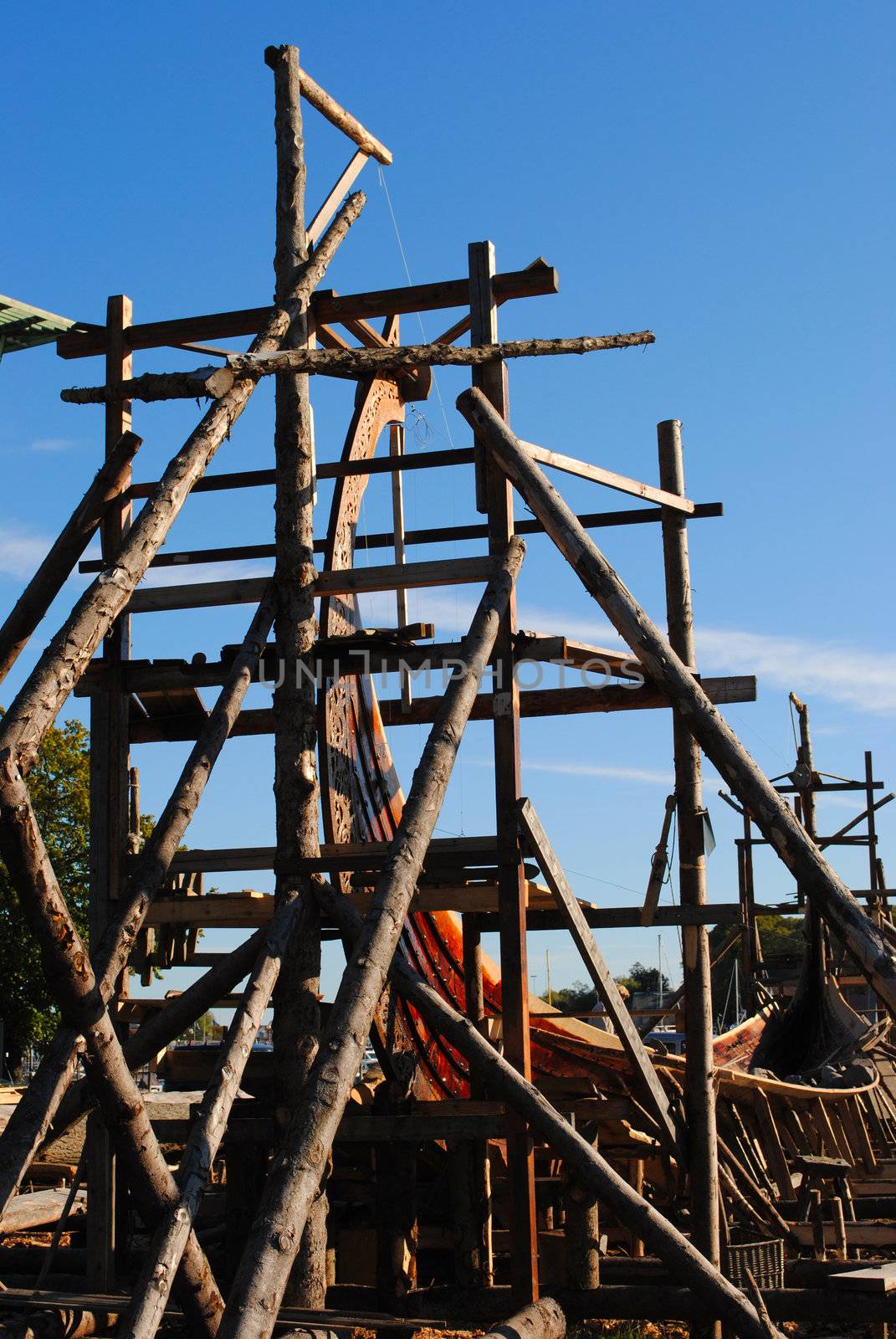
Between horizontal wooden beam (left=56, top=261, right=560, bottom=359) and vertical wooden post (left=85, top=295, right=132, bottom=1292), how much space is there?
19 cm

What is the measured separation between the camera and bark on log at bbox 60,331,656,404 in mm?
8000

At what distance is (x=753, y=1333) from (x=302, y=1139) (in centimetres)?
236

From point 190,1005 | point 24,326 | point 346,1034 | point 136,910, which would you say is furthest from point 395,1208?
point 24,326

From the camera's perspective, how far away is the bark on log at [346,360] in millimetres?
8000

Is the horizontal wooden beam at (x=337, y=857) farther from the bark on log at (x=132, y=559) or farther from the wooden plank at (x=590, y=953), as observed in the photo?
the bark on log at (x=132, y=559)

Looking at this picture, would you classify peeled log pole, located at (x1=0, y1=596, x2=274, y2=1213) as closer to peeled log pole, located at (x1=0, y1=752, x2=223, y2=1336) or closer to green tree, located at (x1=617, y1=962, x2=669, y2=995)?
peeled log pole, located at (x1=0, y1=752, x2=223, y2=1336)

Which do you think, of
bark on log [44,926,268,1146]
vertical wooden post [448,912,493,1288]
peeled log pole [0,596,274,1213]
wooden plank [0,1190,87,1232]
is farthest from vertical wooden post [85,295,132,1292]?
wooden plank [0,1190,87,1232]

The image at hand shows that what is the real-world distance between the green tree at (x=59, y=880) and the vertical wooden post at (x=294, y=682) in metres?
20.5

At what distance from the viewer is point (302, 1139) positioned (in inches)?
246

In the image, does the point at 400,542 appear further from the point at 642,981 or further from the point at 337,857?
the point at 642,981

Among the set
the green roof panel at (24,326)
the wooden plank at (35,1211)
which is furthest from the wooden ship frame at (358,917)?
the green roof panel at (24,326)

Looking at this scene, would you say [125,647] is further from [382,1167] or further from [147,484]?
[382,1167]

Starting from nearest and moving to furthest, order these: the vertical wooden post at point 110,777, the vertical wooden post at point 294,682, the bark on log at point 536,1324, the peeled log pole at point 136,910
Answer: the bark on log at point 536,1324 → the peeled log pole at point 136,910 → the vertical wooden post at point 294,682 → the vertical wooden post at point 110,777

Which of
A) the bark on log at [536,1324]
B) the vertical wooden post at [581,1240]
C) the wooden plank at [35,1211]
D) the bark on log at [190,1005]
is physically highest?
the bark on log at [190,1005]
